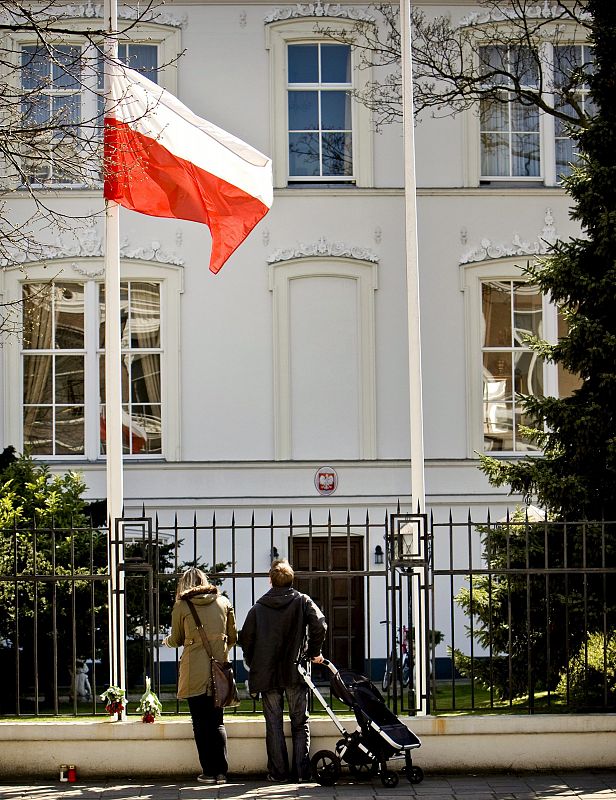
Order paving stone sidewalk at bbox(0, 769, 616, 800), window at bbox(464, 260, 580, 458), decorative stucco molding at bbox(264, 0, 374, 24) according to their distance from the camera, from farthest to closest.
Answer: window at bbox(464, 260, 580, 458) → decorative stucco molding at bbox(264, 0, 374, 24) → paving stone sidewalk at bbox(0, 769, 616, 800)

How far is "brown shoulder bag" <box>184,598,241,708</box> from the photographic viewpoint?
956 cm

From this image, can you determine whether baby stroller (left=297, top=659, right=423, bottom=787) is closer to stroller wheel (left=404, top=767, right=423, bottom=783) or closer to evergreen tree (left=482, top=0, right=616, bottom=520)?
stroller wheel (left=404, top=767, right=423, bottom=783)

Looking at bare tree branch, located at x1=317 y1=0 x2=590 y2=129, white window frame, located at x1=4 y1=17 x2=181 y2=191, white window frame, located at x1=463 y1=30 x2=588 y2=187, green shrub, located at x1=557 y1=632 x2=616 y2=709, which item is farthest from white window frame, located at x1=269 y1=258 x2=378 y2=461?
green shrub, located at x1=557 y1=632 x2=616 y2=709

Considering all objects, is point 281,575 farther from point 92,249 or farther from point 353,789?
point 92,249

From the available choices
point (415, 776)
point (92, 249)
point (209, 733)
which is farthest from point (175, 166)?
point (92, 249)

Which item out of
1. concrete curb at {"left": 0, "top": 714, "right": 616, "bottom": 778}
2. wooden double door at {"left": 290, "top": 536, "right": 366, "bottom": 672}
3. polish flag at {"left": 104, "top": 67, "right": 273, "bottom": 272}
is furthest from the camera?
wooden double door at {"left": 290, "top": 536, "right": 366, "bottom": 672}

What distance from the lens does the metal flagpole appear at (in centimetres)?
1038

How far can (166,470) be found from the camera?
766 inches

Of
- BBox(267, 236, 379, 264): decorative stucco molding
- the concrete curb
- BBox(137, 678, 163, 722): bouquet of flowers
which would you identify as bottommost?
the concrete curb

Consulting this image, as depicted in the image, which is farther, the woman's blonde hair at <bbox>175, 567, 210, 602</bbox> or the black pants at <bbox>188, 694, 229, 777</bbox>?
the woman's blonde hair at <bbox>175, 567, 210, 602</bbox>

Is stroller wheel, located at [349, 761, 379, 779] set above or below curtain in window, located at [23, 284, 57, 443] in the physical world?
below

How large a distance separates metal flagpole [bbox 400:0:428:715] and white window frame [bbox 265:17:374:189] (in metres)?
8.43

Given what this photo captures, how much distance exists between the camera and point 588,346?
12.0m

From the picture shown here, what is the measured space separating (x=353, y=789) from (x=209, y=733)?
3.77 feet
